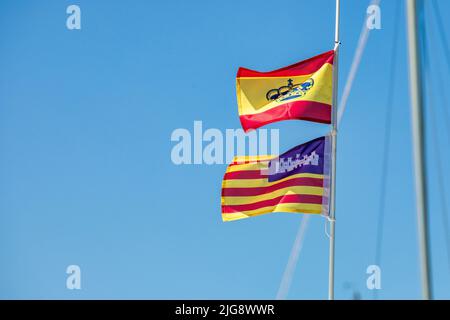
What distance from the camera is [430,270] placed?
396 inches

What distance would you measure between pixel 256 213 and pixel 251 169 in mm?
1228

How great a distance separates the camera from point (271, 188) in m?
21.6

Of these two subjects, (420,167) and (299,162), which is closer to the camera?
(420,167)

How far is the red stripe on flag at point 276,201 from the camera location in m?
21.2

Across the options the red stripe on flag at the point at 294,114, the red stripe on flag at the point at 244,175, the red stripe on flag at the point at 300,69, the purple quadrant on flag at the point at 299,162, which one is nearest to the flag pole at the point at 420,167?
the red stripe on flag at the point at 294,114

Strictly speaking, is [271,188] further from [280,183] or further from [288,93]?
[288,93]

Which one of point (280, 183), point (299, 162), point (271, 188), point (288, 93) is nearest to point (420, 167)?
point (299, 162)

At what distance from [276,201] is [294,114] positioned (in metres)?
2.42

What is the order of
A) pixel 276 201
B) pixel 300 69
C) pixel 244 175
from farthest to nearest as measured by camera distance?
1. pixel 244 175
2. pixel 300 69
3. pixel 276 201

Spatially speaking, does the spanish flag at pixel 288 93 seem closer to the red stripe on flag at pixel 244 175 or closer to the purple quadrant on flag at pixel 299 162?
the purple quadrant on flag at pixel 299 162
